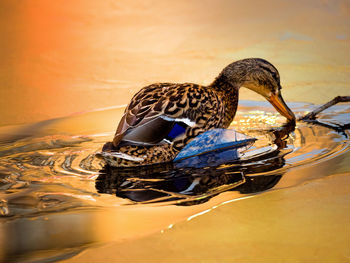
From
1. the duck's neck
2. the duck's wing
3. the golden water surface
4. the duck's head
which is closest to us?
the golden water surface

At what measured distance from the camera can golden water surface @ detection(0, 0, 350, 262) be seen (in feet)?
9.47

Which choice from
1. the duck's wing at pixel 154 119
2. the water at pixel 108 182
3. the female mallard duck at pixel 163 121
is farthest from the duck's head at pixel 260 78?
the duck's wing at pixel 154 119

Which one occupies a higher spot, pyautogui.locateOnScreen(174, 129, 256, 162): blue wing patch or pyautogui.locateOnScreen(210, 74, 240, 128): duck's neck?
pyautogui.locateOnScreen(210, 74, 240, 128): duck's neck

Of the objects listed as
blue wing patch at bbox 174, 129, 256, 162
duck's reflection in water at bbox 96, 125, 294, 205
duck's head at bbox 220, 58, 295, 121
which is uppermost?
duck's head at bbox 220, 58, 295, 121

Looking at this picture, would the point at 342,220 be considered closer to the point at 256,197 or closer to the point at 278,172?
the point at 256,197

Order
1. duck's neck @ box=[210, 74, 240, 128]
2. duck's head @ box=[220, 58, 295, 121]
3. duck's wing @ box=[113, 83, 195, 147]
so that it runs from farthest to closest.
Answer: duck's head @ box=[220, 58, 295, 121], duck's neck @ box=[210, 74, 240, 128], duck's wing @ box=[113, 83, 195, 147]

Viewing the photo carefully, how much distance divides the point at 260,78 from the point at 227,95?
0.59 meters

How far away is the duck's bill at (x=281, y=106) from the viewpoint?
5.46 meters

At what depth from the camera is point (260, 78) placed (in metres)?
5.60

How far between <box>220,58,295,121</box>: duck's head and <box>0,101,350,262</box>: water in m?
0.30

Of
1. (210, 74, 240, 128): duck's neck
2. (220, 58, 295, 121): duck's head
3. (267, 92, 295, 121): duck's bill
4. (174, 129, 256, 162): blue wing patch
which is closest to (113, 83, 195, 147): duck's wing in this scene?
(174, 129, 256, 162): blue wing patch

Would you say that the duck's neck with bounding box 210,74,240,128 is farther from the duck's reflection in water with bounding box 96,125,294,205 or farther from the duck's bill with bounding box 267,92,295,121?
the duck's reflection in water with bounding box 96,125,294,205

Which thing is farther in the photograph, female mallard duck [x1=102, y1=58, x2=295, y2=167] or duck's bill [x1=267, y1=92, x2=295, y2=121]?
duck's bill [x1=267, y1=92, x2=295, y2=121]

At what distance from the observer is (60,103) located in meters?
6.39
